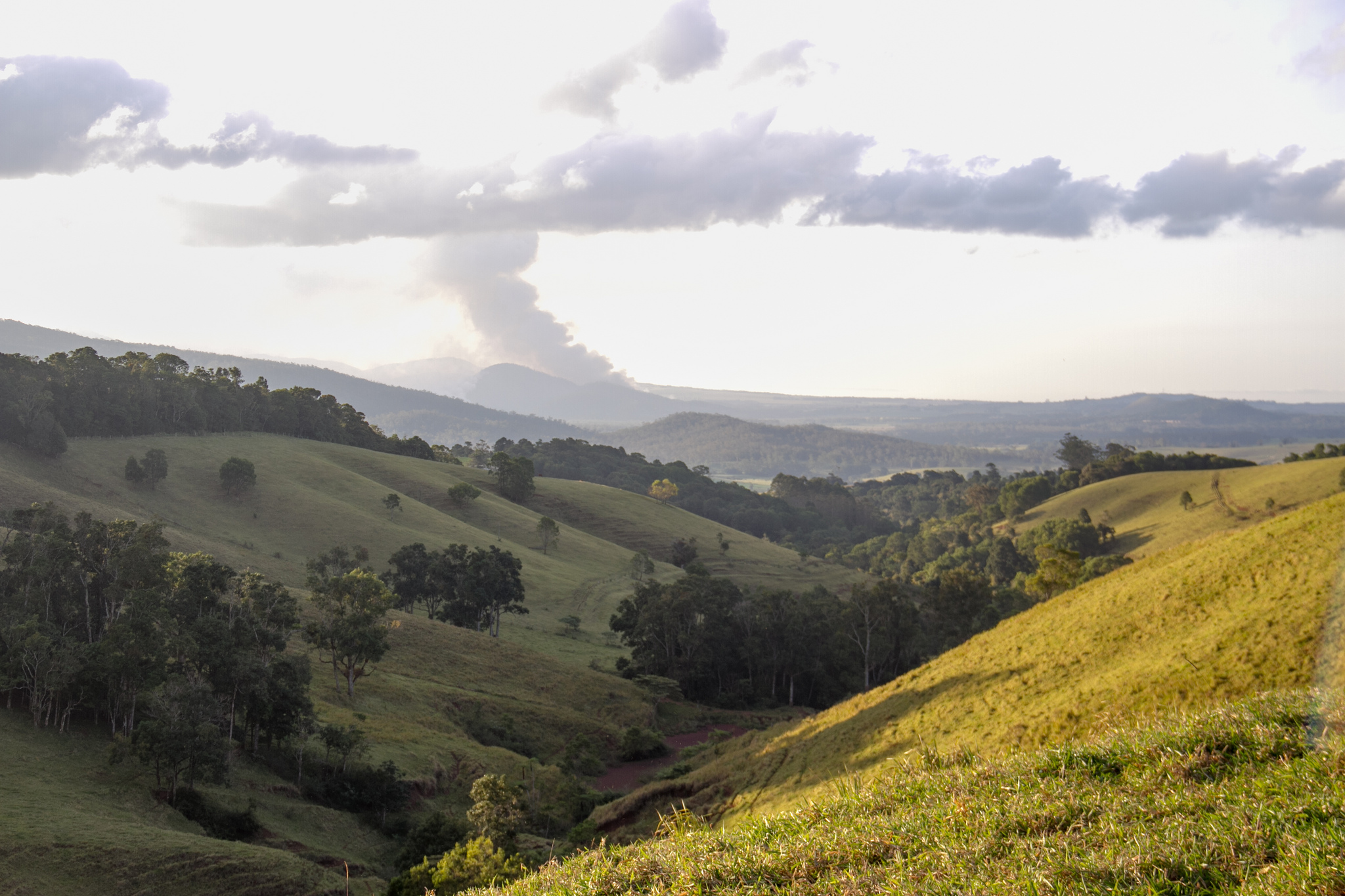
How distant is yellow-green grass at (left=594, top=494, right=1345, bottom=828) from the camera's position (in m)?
17.3

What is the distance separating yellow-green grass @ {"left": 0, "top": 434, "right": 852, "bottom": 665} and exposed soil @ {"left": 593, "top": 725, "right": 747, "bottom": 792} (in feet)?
47.6

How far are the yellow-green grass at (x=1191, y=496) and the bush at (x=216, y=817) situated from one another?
9387cm

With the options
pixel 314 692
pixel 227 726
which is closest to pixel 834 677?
pixel 314 692

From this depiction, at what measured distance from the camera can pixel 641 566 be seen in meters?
99.9

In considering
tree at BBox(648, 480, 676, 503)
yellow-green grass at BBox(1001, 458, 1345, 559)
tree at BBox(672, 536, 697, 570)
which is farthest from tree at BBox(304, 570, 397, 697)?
tree at BBox(648, 480, 676, 503)

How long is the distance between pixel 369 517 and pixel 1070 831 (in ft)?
311

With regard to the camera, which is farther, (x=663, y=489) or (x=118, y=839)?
(x=663, y=489)

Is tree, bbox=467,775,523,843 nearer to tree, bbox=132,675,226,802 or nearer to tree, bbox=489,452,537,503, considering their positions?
tree, bbox=132,675,226,802

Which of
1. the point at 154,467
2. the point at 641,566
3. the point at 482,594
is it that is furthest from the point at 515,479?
the point at 482,594

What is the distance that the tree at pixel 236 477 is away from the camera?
9212 cm

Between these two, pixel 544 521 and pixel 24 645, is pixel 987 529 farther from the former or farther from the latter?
pixel 24 645

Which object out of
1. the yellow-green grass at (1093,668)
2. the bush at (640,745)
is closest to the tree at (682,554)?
the bush at (640,745)

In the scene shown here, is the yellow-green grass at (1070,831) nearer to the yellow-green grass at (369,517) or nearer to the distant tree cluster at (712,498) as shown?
the yellow-green grass at (369,517)

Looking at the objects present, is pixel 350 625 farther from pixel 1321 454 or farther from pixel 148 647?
pixel 1321 454
